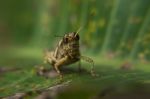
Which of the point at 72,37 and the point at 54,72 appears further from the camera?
the point at 54,72

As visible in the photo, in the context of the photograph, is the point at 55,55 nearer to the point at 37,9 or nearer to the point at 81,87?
the point at 81,87

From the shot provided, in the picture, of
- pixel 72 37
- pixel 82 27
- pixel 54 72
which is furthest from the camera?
pixel 82 27

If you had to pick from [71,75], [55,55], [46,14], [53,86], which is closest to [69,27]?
[46,14]

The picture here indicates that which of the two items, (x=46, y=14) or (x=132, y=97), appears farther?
(x=46, y=14)

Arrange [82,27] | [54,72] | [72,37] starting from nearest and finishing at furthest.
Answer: [72,37], [54,72], [82,27]

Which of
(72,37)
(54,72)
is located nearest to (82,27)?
(54,72)

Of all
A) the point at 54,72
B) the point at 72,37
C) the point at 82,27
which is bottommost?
the point at 54,72

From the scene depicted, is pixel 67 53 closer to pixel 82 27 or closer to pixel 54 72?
pixel 54 72

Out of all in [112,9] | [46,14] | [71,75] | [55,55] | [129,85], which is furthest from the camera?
[46,14]
